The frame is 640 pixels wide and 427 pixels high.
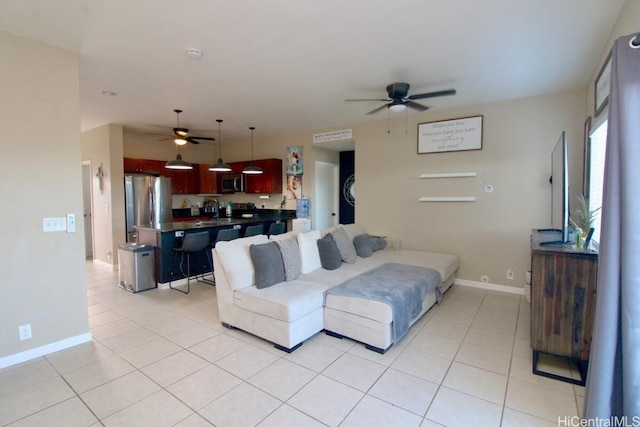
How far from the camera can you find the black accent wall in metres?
7.35

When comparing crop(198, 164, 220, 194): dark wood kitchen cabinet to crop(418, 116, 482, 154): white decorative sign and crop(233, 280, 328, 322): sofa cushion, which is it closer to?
crop(418, 116, 482, 154): white decorative sign

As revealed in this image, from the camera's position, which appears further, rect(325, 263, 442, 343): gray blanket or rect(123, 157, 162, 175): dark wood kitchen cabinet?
rect(123, 157, 162, 175): dark wood kitchen cabinet

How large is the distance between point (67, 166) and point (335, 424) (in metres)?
3.21

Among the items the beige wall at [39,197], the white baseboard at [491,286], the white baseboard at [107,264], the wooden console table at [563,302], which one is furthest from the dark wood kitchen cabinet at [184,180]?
the wooden console table at [563,302]

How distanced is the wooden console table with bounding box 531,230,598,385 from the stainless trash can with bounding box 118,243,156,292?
15.9ft

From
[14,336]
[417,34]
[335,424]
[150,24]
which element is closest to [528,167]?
[417,34]

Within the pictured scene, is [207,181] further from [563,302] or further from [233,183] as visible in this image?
[563,302]

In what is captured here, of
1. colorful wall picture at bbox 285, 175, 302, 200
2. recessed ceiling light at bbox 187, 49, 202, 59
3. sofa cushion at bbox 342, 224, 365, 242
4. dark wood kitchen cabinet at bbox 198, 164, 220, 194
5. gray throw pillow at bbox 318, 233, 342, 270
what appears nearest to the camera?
recessed ceiling light at bbox 187, 49, 202, 59

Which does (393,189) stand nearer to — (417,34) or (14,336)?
(417,34)

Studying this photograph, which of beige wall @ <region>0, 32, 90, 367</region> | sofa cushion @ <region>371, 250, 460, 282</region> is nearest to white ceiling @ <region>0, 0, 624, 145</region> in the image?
beige wall @ <region>0, 32, 90, 367</region>

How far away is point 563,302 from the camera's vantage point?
235cm

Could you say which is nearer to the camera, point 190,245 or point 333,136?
point 190,245

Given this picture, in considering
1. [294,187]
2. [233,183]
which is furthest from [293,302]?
[233,183]

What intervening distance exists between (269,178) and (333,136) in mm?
1801
